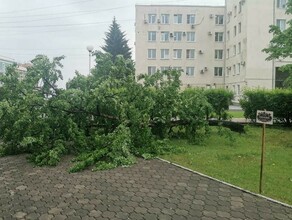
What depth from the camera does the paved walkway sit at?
16.0 ft

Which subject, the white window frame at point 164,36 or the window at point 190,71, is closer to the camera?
the window at point 190,71

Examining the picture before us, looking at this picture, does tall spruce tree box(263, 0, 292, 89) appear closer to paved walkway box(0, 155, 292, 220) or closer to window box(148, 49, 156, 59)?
paved walkway box(0, 155, 292, 220)

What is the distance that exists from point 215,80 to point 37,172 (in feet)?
146

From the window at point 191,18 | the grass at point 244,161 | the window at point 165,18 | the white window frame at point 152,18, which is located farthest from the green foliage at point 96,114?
the window at point 191,18

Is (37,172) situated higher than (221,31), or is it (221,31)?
(221,31)

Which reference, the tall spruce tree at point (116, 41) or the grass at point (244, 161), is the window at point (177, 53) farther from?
the grass at point (244, 161)

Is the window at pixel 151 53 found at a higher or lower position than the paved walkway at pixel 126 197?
higher

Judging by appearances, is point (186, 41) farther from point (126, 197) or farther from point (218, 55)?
point (126, 197)

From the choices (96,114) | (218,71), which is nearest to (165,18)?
(218,71)

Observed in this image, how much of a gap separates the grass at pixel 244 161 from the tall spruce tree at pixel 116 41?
129 feet

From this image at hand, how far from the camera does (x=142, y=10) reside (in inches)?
1961

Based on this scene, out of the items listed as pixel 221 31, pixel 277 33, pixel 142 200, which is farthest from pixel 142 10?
pixel 142 200

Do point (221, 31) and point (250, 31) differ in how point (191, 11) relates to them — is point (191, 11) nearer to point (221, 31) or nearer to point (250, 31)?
point (221, 31)

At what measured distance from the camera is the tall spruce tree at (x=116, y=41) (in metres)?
49.8
